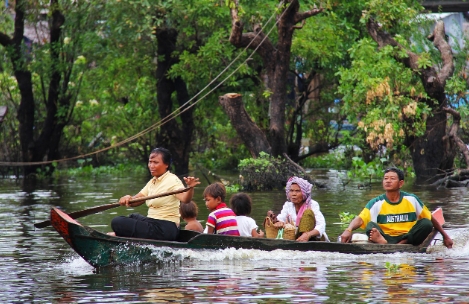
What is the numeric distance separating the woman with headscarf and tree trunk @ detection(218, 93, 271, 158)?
986 centimetres

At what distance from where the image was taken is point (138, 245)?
10.5 metres

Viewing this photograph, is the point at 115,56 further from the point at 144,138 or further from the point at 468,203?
the point at 468,203

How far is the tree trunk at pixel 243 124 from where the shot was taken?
21.0 meters

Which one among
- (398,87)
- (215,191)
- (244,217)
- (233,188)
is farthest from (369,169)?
(215,191)

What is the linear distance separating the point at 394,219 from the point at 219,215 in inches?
83.2

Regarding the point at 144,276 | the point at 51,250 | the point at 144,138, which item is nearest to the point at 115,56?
the point at 144,138

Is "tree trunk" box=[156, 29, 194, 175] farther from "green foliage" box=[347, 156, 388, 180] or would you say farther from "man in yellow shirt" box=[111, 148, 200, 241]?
"man in yellow shirt" box=[111, 148, 200, 241]

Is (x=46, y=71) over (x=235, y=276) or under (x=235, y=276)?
over

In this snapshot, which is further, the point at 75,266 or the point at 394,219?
the point at 394,219

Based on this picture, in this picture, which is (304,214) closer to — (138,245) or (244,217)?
(244,217)

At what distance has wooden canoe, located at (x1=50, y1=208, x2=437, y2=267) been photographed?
1038 cm

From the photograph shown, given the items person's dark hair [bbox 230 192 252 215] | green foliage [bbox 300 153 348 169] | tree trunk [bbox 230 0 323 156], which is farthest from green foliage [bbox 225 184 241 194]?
person's dark hair [bbox 230 192 252 215]

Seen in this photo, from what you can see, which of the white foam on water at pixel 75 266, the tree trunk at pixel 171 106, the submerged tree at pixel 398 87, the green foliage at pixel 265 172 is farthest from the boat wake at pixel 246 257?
the tree trunk at pixel 171 106

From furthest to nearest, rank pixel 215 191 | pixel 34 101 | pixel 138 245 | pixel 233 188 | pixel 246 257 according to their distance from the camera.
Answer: pixel 34 101
pixel 233 188
pixel 215 191
pixel 246 257
pixel 138 245
